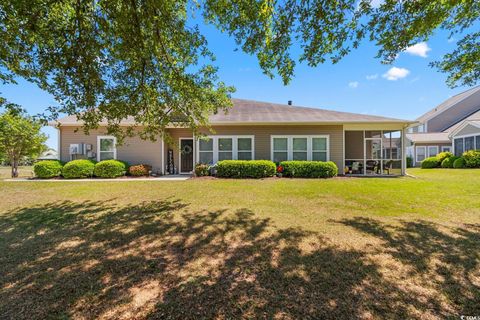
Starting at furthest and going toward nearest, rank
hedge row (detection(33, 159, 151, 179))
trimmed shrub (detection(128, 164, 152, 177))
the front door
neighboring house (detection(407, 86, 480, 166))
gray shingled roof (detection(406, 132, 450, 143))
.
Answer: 1. gray shingled roof (detection(406, 132, 450, 143))
2. neighboring house (detection(407, 86, 480, 166))
3. the front door
4. trimmed shrub (detection(128, 164, 152, 177))
5. hedge row (detection(33, 159, 151, 179))

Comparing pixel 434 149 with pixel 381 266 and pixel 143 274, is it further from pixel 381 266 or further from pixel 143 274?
pixel 143 274

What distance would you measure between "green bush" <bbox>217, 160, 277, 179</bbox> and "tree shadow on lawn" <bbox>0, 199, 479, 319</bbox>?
6.59 m

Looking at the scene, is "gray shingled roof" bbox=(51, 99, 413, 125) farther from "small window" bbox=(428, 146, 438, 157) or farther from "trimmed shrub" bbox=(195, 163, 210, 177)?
"small window" bbox=(428, 146, 438, 157)

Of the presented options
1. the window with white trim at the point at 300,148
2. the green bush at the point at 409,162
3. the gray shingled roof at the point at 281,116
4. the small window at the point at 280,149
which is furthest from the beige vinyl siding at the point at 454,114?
the small window at the point at 280,149

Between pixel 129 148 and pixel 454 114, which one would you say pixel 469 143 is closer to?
pixel 454 114

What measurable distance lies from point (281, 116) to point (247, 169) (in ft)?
14.4

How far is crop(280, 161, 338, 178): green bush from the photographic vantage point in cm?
1141

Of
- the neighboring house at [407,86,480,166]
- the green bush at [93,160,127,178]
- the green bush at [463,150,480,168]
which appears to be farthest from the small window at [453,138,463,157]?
the green bush at [93,160,127,178]

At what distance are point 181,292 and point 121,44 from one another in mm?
5410

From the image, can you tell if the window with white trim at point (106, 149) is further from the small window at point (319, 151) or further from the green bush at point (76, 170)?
the small window at point (319, 151)

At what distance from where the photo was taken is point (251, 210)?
18.5 ft

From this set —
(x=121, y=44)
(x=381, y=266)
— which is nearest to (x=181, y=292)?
(x=381, y=266)

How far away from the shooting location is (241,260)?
311 cm

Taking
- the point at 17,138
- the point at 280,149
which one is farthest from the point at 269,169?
the point at 17,138
